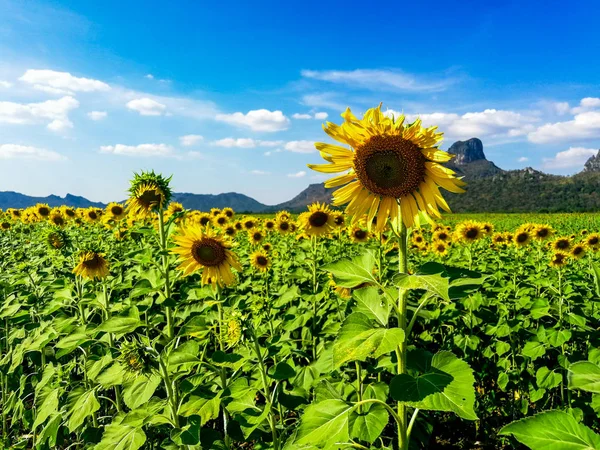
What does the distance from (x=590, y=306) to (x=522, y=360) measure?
1.24 meters

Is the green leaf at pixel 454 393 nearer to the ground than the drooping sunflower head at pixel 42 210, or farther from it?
nearer to the ground

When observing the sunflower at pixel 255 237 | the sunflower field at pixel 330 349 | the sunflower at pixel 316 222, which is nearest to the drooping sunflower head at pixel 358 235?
the sunflower at pixel 316 222

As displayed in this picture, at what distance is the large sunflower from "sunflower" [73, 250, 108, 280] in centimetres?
291

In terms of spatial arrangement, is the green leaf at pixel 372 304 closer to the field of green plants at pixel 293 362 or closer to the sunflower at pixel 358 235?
the field of green plants at pixel 293 362

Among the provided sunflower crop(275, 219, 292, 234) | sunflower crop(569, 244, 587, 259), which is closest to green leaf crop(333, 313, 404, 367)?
sunflower crop(275, 219, 292, 234)

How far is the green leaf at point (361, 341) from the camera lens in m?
1.57

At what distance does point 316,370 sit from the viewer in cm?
310

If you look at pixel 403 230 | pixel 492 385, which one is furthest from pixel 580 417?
pixel 403 230

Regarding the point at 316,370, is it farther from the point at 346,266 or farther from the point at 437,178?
the point at 437,178

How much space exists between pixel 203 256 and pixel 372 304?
1.74m

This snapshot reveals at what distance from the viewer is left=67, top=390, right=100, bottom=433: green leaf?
2.90 meters

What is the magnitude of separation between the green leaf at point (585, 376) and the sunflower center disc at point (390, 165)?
3.42 feet

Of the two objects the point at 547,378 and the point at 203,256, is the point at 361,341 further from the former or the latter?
the point at 547,378

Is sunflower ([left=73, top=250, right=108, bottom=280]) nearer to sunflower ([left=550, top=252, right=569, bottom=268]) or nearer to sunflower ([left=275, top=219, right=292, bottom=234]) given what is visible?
sunflower ([left=275, top=219, right=292, bottom=234])
